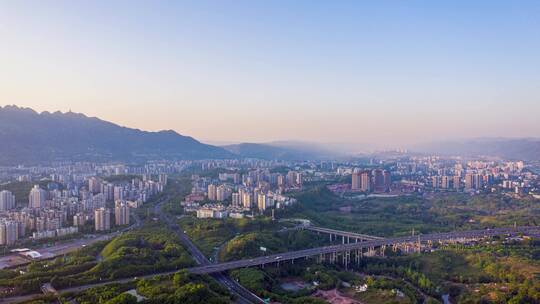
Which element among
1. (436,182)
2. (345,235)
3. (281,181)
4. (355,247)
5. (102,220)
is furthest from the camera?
(436,182)

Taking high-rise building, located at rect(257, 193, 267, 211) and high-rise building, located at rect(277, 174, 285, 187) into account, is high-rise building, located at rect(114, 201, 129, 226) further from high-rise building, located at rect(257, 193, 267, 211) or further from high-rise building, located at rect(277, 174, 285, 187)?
high-rise building, located at rect(277, 174, 285, 187)

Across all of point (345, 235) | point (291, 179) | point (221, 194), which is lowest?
point (345, 235)

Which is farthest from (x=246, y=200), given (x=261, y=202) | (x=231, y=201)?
(x=231, y=201)

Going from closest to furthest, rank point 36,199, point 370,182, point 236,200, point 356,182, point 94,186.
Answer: point 36,199
point 236,200
point 94,186
point 356,182
point 370,182

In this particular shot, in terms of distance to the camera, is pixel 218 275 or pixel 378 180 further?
pixel 378 180

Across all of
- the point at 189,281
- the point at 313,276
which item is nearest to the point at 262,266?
the point at 313,276

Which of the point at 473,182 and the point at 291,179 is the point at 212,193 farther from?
the point at 473,182
